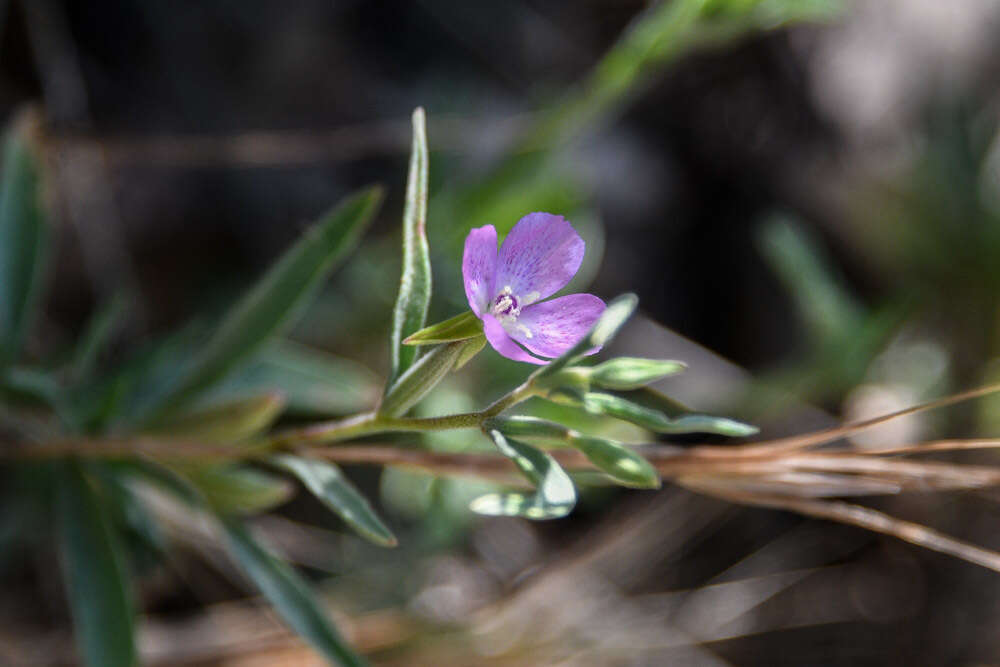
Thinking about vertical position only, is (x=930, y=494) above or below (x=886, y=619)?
above

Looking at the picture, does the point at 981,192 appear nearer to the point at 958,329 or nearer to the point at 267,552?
the point at 958,329

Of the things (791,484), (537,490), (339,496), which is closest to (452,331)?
(537,490)

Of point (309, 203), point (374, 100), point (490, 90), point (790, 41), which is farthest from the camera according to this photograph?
point (790, 41)

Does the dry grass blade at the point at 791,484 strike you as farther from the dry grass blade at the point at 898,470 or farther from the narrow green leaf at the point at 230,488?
the narrow green leaf at the point at 230,488

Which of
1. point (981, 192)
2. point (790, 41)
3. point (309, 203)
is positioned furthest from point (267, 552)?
point (790, 41)

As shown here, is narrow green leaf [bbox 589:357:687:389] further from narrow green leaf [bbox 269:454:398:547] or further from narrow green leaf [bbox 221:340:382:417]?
narrow green leaf [bbox 221:340:382:417]

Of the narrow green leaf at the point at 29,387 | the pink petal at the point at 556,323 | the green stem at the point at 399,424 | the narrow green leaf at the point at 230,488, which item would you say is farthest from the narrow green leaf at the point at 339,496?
the narrow green leaf at the point at 29,387
